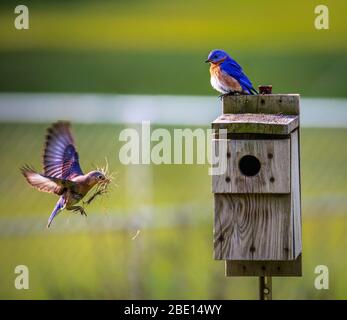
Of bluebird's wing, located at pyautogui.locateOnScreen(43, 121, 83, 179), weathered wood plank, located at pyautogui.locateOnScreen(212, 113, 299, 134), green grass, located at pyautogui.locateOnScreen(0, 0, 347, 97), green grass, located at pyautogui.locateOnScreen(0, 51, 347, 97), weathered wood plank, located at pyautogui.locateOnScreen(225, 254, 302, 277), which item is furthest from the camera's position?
green grass, located at pyautogui.locateOnScreen(0, 0, 347, 97)

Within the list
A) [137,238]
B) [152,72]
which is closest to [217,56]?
[137,238]

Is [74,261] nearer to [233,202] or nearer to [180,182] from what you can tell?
[180,182]

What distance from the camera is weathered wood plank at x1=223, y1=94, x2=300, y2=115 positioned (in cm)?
523

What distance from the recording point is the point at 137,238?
8023 mm

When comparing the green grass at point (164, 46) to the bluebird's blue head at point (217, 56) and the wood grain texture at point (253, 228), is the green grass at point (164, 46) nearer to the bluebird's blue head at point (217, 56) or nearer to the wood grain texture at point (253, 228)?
the bluebird's blue head at point (217, 56)

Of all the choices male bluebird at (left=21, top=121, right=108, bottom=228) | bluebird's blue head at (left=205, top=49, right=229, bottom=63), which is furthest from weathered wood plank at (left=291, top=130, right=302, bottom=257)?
bluebird's blue head at (left=205, top=49, right=229, bottom=63)

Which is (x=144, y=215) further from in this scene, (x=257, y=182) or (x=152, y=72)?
(x=152, y=72)

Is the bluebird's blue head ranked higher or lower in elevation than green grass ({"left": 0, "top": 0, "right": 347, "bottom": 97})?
lower

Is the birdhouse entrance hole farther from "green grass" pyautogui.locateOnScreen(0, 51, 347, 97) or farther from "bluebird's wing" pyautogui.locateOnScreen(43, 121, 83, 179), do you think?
"green grass" pyautogui.locateOnScreen(0, 51, 347, 97)

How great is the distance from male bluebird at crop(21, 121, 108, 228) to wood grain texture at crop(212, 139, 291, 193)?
0.56 m

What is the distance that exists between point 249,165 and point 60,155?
885 mm

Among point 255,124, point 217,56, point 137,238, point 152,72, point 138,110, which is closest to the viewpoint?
point 255,124

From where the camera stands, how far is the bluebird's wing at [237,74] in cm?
593

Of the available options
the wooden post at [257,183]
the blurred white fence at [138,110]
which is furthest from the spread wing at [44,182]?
the blurred white fence at [138,110]
